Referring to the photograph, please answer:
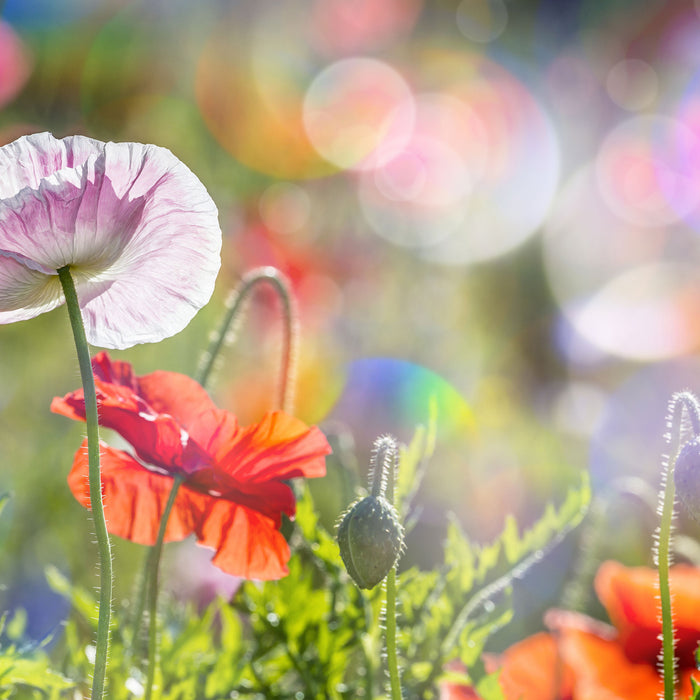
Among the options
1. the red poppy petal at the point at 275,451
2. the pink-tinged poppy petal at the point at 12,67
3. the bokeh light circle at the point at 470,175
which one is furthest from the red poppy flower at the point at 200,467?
the bokeh light circle at the point at 470,175

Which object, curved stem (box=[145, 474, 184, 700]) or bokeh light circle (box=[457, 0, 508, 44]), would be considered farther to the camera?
bokeh light circle (box=[457, 0, 508, 44])

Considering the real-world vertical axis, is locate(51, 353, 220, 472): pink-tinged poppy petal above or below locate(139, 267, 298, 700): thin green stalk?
below

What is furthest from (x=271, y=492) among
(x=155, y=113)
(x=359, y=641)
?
(x=155, y=113)

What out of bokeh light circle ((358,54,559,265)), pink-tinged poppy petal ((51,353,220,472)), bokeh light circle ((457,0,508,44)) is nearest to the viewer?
pink-tinged poppy petal ((51,353,220,472))

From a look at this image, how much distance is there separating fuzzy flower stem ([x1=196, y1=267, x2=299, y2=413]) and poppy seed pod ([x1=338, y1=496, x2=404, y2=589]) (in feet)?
0.62

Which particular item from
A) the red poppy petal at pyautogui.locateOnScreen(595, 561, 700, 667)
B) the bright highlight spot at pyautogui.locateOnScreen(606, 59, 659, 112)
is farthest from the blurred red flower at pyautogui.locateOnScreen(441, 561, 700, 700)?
the bright highlight spot at pyautogui.locateOnScreen(606, 59, 659, 112)

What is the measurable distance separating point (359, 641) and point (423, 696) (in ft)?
0.18

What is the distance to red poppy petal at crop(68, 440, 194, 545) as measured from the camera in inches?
20.5

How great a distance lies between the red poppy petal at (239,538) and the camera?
482 mm

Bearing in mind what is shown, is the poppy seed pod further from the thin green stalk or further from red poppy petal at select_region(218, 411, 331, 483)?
the thin green stalk

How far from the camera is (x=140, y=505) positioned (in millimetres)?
533

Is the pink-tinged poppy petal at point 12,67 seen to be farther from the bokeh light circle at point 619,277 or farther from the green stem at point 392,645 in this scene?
the green stem at point 392,645

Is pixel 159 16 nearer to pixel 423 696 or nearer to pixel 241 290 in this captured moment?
pixel 241 290

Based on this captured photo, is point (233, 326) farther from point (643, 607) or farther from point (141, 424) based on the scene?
point (643, 607)
